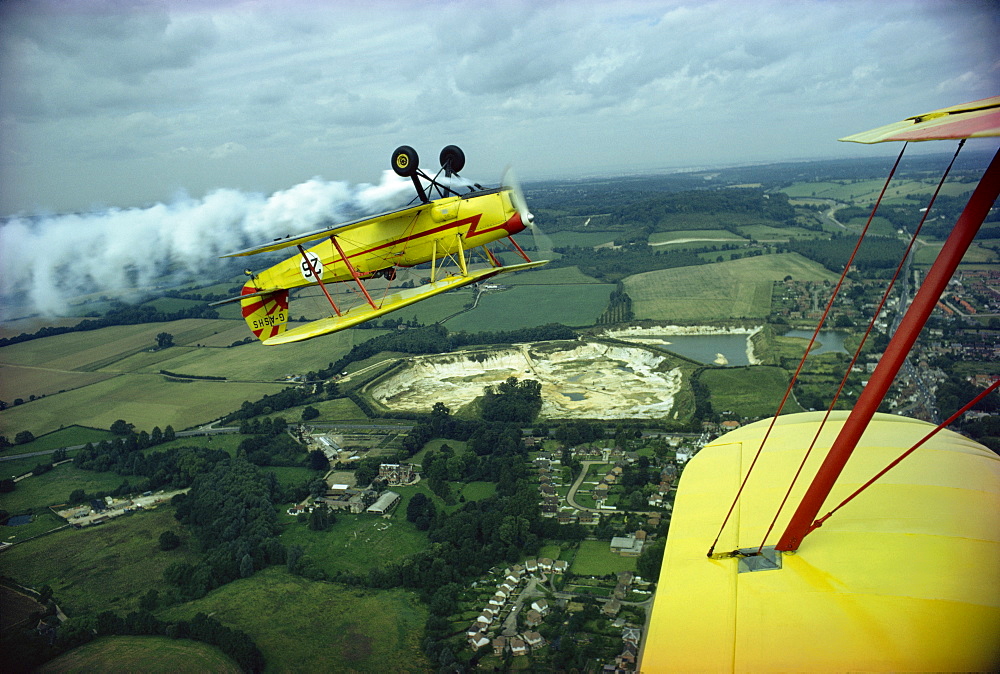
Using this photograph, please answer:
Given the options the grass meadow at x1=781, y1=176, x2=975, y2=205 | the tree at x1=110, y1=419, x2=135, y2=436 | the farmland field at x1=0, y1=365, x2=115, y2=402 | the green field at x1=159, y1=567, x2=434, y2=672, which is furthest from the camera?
the grass meadow at x1=781, y1=176, x2=975, y2=205

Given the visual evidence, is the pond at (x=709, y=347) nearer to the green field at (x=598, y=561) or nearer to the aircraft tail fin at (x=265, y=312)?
the green field at (x=598, y=561)

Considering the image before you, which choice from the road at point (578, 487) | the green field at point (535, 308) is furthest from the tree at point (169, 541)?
the green field at point (535, 308)

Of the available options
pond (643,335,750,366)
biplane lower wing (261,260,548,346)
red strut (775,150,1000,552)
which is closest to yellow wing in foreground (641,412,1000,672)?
red strut (775,150,1000,552)

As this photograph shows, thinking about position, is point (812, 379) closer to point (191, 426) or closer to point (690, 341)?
point (690, 341)

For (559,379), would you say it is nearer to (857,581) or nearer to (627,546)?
(627,546)

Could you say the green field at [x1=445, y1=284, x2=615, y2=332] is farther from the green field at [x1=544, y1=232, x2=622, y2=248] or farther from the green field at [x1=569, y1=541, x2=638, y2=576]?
the green field at [x1=569, y1=541, x2=638, y2=576]
